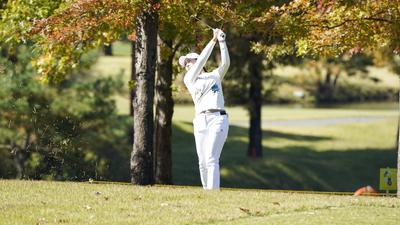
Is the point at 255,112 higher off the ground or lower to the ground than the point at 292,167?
higher

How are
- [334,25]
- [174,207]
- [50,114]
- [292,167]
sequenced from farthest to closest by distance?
[292,167], [50,114], [334,25], [174,207]

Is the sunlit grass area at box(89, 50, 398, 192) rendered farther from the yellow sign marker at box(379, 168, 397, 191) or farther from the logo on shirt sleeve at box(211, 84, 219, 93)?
the logo on shirt sleeve at box(211, 84, 219, 93)

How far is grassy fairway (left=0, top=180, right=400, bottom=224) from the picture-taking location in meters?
10.6

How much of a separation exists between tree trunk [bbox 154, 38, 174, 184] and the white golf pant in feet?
26.9

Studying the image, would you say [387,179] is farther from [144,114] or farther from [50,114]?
[50,114]

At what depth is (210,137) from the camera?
1326 centimetres

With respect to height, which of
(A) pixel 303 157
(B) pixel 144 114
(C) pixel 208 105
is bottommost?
(A) pixel 303 157

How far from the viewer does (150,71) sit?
51.9 feet

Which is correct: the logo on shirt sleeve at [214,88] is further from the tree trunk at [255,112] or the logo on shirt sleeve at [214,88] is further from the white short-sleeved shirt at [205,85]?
the tree trunk at [255,112]

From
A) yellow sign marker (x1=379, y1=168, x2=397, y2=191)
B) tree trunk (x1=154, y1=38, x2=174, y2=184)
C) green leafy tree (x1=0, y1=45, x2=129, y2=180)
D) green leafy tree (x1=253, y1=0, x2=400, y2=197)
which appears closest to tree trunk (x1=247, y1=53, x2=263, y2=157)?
green leafy tree (x1=0, y1=45, x2=129, y2=180)

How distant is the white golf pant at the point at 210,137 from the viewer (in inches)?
520

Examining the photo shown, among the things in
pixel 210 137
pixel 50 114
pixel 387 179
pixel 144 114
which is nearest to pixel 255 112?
pixel 50 114

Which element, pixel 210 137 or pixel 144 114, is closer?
pixel 210 137

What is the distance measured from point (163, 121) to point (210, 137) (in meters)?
8.80
